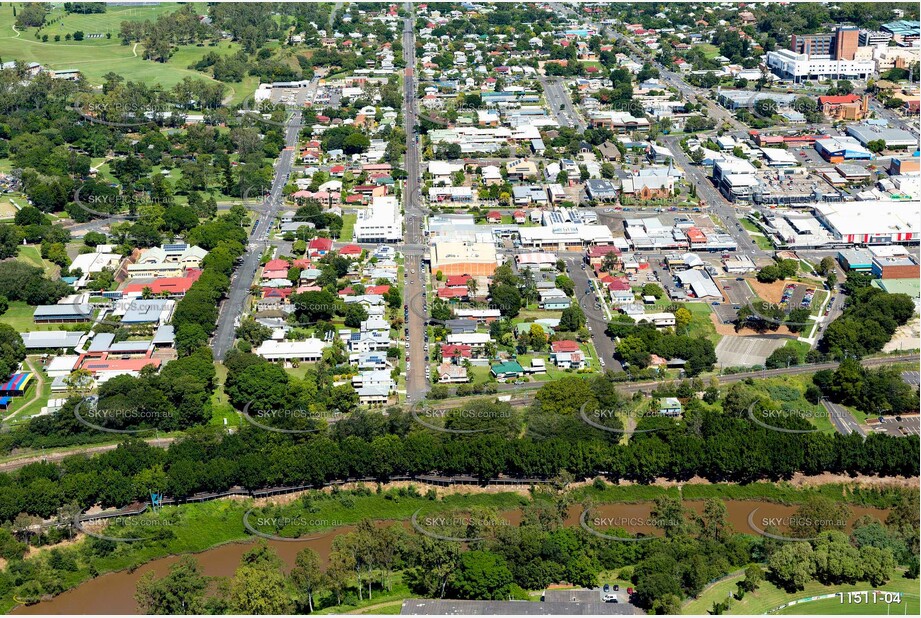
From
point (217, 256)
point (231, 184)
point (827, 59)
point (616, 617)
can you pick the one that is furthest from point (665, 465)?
point (827, 59)

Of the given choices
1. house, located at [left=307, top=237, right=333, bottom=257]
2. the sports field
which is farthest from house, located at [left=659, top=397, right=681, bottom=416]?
the sports field

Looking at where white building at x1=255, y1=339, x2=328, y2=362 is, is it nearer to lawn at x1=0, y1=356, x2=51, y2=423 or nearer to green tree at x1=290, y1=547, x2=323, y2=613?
lawn at x1=0, y1=356, x2=51, y2=423

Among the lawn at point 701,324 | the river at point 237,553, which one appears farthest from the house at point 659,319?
the river at point 237,553

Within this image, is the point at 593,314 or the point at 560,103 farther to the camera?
the point at 560,103

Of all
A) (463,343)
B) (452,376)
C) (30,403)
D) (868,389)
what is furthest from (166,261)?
(868,389)

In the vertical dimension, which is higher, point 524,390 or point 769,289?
point 524,390

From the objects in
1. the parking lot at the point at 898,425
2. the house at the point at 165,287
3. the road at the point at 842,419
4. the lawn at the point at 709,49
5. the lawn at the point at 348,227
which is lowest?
the lawn at the point at 709,49

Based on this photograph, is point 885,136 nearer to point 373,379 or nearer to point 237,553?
point 373,379

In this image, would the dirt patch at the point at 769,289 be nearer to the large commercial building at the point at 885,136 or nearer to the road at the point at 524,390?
the road at the point at 524,390
